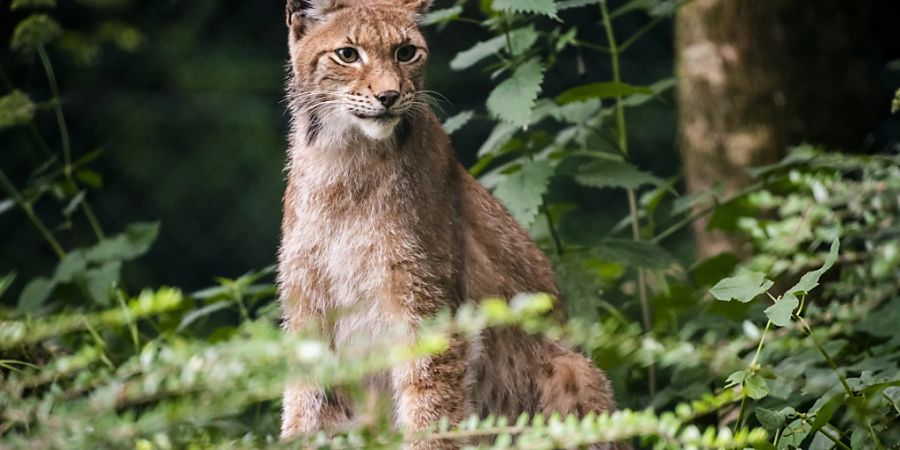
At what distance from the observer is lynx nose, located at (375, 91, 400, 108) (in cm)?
324

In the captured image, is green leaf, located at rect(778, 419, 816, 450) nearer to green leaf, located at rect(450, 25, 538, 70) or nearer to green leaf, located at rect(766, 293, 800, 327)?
green leaf, located at rect(766, 293, 800, 327)

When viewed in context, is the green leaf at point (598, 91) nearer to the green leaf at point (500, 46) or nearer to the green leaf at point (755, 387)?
the green leaf at point (500, 46)

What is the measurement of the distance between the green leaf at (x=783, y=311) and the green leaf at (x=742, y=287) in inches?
2.0

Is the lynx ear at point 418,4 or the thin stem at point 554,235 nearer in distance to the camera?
the lynx ear at point 418,4

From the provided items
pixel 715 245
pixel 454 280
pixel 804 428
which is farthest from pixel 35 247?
pixel 804 428

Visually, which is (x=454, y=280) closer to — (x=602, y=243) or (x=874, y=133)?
(x=602, y=243)

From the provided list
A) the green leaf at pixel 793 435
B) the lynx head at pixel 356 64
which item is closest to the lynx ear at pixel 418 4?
the lynx head at pixel 356 64

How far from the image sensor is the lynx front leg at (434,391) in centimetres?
328

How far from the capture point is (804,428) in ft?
9.28

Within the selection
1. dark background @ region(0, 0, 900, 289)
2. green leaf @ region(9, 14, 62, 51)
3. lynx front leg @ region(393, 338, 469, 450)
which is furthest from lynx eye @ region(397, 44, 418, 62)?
dark background @ region(0, 0, 900, 289)

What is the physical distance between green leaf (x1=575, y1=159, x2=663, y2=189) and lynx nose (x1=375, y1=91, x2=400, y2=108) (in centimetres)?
101

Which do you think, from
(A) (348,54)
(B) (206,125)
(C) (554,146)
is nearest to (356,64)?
(A) (348,54)

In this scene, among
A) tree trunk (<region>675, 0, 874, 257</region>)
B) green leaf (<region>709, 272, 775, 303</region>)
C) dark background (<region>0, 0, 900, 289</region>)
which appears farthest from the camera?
dark background (<region>0, 0, 900, 289</region>)

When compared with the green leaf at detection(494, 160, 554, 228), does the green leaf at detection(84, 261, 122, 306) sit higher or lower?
lower
